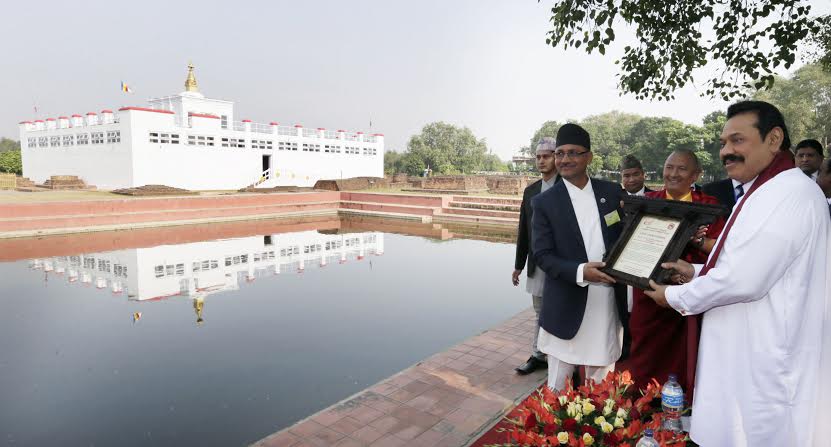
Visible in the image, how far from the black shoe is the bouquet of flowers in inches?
77.5

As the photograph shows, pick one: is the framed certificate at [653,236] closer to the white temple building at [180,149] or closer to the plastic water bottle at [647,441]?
the plastic water bottle at [647,441]

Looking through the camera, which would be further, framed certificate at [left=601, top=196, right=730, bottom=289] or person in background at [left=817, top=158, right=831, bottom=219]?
person in background at [left=817, top=158, right=831, bottom=219]

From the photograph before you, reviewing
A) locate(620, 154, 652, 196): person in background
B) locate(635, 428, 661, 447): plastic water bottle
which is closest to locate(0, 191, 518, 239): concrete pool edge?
locate(620, 154, 652, 196): person in background

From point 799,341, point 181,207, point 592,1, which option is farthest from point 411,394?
point 181,207

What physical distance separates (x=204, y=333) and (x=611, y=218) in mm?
4400

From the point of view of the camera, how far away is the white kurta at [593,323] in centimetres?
209

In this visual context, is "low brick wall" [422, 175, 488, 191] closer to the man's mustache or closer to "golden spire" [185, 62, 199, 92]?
"golden spire" [185, 62, 199, 92]

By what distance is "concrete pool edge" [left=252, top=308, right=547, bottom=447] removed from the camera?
273cm

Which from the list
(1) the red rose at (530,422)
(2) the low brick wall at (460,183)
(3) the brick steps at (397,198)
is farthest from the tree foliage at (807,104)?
(1) the red rose at (530,422)

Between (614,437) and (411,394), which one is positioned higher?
(614,437)

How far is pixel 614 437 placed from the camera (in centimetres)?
144

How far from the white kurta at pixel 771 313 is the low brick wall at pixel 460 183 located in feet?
83.0

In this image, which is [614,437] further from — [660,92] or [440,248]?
[440,248]

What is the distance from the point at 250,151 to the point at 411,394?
998 inches
